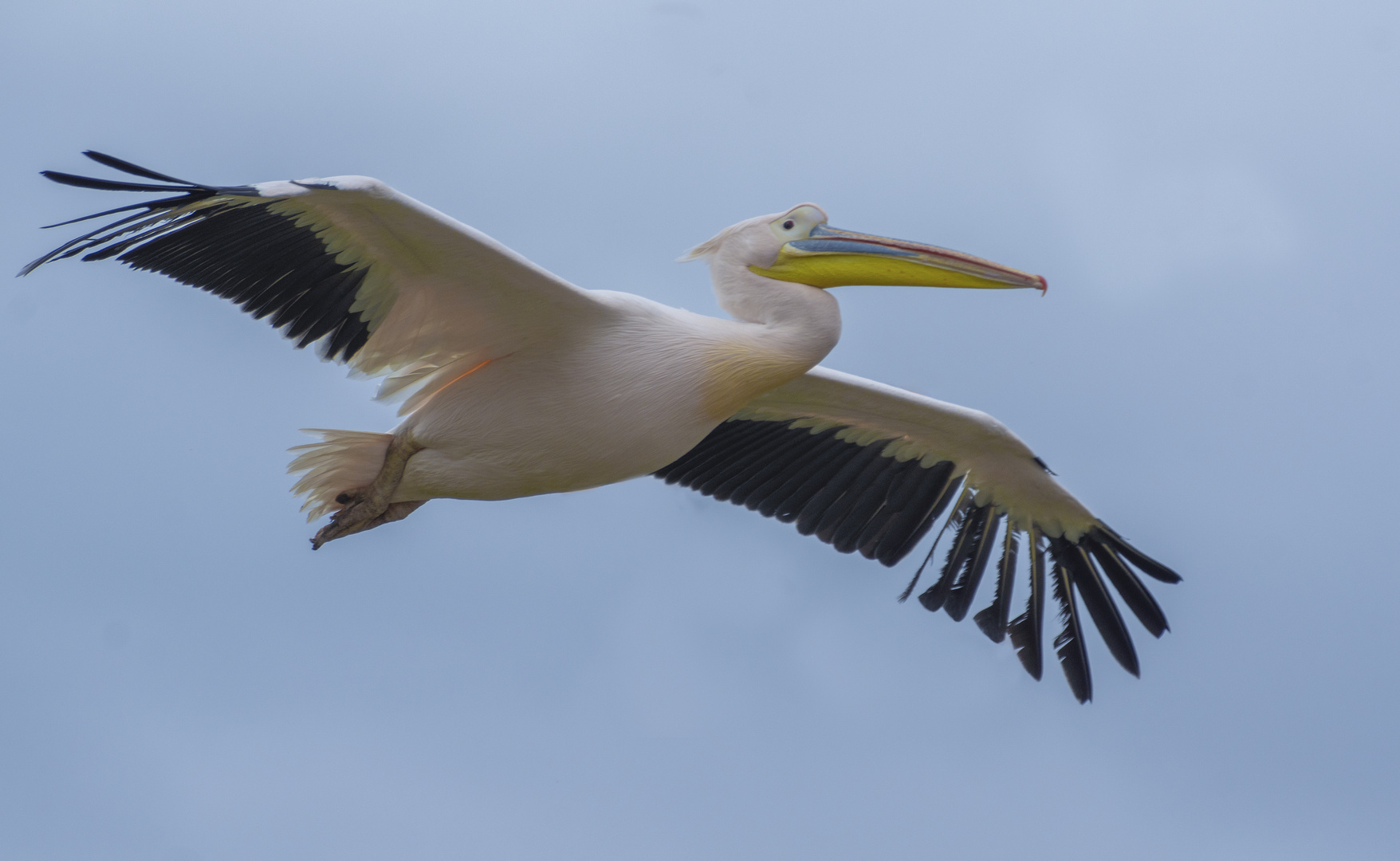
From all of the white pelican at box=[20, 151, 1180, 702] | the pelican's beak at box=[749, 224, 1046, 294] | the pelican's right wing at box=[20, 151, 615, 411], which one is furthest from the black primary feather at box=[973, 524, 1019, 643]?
the pelican's right wing at box=[20, 151, 615, 411]

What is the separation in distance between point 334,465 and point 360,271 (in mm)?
1096

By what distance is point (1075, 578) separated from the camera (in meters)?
8.64

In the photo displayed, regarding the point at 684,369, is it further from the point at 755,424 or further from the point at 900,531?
the point at 900,531

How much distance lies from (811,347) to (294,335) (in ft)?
8.03

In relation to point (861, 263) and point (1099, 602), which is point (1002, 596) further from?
point (861, 263)

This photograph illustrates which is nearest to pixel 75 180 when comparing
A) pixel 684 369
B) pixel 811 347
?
pixel 684 369

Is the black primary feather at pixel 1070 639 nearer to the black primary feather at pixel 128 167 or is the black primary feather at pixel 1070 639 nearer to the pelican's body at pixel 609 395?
the pelican's body at pixel 609 395

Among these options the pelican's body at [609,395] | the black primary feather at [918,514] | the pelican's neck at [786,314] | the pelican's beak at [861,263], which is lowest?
the black primary feather at [918,514]

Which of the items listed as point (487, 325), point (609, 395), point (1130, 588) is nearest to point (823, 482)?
point (1130, 588)

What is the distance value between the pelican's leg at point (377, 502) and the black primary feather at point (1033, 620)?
3638 mm

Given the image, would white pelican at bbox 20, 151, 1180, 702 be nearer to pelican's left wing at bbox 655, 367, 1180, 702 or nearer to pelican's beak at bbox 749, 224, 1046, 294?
pelican's beak at bbox 749, 224, 1046, 294

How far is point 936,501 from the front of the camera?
8.66 meters

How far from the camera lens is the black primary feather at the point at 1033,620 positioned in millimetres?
8430

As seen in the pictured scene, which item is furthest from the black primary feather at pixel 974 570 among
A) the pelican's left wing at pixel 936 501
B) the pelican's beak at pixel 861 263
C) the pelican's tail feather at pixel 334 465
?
the pelican's tail feather at pixel 334 465
